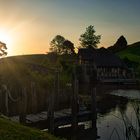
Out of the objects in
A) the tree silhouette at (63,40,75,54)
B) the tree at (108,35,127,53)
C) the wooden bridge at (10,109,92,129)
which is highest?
the tree at (108,35,127,53)

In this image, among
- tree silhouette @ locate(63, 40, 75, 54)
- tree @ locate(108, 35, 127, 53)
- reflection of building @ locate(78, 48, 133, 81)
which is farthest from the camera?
tree @ locate(108, 35, 127, 53)

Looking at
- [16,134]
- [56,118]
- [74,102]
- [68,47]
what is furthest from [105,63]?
[16,134]

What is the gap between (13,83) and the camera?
1430 inches

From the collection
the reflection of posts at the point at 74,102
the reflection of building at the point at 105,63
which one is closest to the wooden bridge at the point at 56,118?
the reflection of posts at the point at 74,102

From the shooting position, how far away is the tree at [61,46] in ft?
456

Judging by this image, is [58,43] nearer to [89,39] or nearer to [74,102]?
[89,39]

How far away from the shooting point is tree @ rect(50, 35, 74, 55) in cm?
13888

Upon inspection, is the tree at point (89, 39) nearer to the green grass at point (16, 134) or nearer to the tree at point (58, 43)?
the tree at point (58, 43)

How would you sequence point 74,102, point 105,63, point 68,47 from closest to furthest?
point 74,102
point 105,63
point 68,47

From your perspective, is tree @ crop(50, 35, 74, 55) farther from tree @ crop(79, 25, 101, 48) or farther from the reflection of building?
the reflection of building

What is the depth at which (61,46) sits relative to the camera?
14412 cm

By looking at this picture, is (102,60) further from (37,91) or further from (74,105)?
(74,105)

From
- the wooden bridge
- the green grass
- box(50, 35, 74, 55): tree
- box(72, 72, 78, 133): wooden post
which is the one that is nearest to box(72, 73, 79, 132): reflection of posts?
box(72, 72, 78, 133): wooden post

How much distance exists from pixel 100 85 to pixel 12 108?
3783 cm
